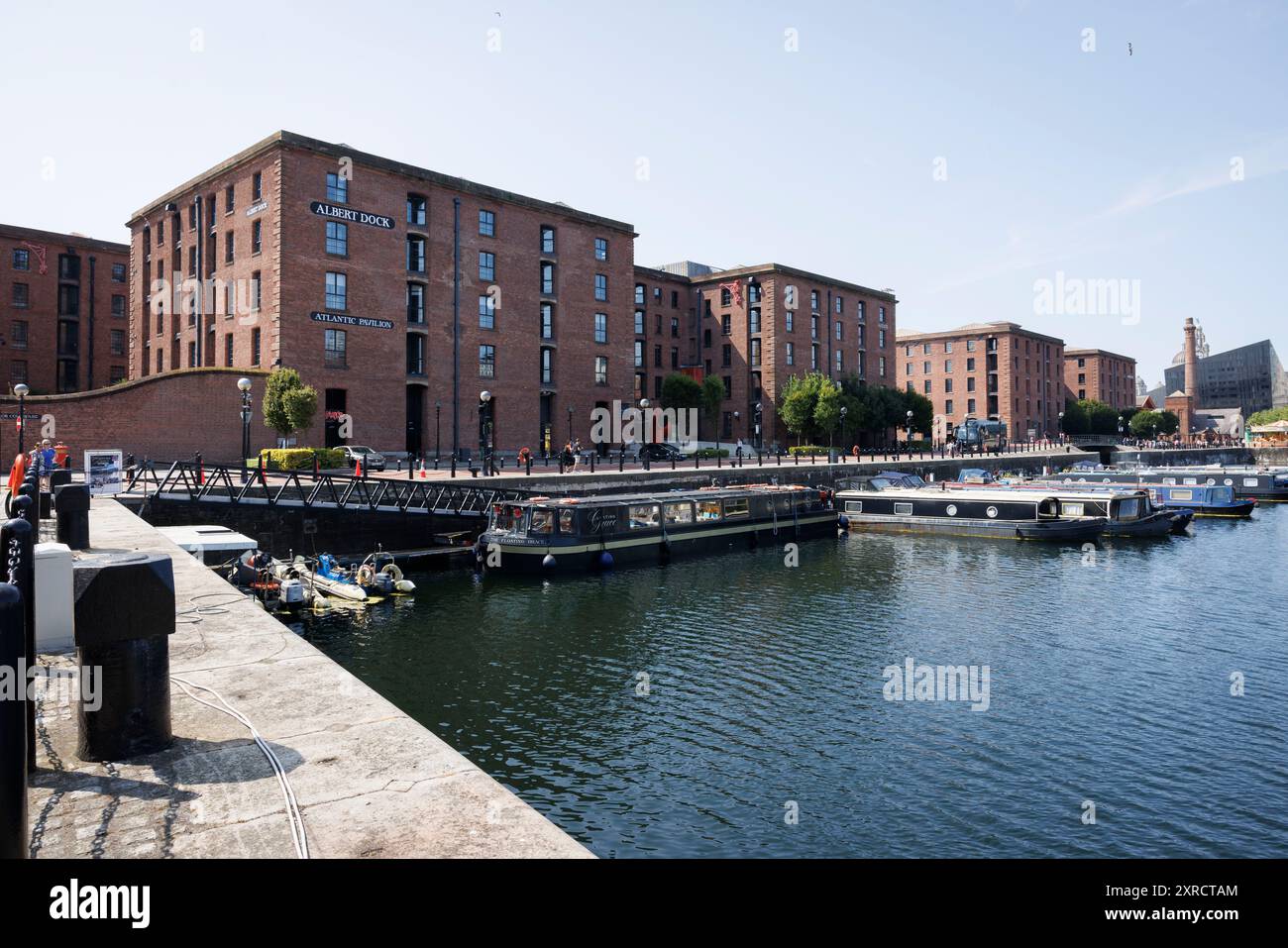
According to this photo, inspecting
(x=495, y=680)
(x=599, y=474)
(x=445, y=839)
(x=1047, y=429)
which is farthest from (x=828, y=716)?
(x=1047, y=429)

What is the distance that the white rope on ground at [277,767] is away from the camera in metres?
4.82

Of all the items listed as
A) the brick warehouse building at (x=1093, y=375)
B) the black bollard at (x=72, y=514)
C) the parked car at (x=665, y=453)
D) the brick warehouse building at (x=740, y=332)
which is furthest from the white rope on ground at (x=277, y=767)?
the brick warehouse building at (x=1093, y=375)

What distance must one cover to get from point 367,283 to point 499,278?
9.59 metres

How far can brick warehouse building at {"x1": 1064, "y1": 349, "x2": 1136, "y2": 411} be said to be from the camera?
4889 inches

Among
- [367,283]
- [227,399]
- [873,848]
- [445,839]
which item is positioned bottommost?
[873,848]

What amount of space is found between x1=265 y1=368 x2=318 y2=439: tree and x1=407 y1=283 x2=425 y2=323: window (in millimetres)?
11268

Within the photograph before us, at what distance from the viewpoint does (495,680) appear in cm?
1700

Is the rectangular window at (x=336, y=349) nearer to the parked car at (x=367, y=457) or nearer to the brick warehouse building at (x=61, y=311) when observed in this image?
the parked car at (x=367, y=457)

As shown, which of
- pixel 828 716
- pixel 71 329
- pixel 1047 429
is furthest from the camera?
pixel 1047 429

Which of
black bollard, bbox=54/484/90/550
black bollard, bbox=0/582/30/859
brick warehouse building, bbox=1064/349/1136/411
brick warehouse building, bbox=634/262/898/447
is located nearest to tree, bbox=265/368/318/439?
black bollard, bbox=54/484/90/550

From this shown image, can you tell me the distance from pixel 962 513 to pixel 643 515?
18374 millimetres

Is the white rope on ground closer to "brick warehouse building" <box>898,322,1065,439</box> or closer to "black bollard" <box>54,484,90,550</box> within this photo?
"black bollard" <box>54,484,90,550</box>
